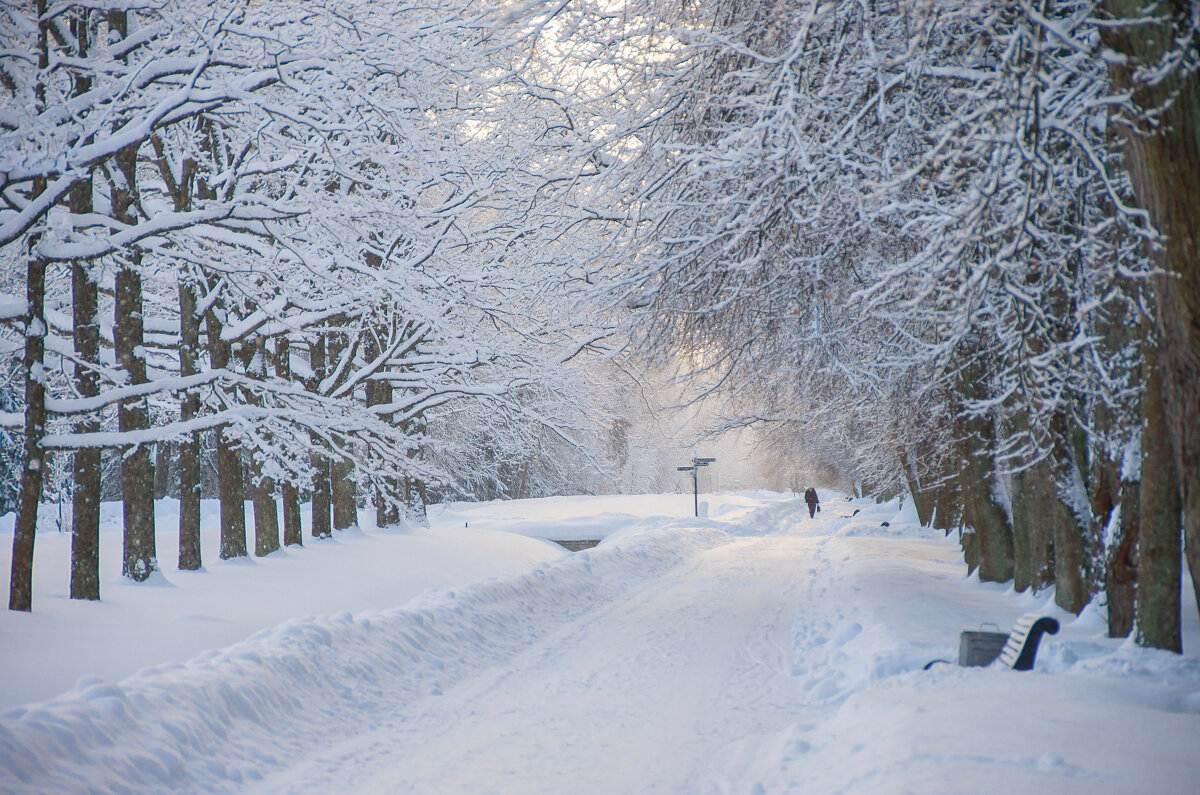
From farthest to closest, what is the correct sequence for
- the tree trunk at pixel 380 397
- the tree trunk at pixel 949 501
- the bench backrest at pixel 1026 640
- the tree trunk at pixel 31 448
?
the tree trunk at pixel 949 501
the tree trunk at pixel 380 397
the tree trunk at pixel 31 448
the bench backrest at pixel 1026 640

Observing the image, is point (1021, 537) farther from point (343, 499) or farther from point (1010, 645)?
point (343, 499)

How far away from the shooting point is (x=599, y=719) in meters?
6.69

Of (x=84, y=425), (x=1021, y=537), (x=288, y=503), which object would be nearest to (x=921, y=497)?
(x=1021, y=537)

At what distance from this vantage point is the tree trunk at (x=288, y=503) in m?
16.0

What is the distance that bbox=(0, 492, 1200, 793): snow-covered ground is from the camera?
16.1 ft

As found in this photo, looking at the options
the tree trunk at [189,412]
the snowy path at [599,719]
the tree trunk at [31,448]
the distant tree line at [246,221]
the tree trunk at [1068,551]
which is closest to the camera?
the snowy path at [599,719]

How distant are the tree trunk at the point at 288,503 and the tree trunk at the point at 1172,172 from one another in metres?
14.4

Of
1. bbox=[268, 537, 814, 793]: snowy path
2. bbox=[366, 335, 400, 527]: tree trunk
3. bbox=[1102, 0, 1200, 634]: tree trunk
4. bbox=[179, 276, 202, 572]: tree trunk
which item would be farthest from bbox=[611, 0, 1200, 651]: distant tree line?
bbox=[366, 335, 400, 527]: tree trunk

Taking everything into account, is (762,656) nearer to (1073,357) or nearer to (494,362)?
(1073,357)

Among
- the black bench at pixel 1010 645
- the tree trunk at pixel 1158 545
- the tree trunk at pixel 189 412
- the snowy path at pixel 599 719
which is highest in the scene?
the tree trunk at pixel 189 412

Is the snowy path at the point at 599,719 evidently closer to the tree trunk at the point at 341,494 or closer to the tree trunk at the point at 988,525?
→ the tree trunk at the point at 988,525

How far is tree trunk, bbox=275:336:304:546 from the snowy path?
726 centimetres

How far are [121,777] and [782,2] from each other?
24.5ft

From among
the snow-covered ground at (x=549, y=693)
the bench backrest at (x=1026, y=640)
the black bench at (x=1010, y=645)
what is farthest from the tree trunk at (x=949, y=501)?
the bench backrest at (x=1026, y=640)
